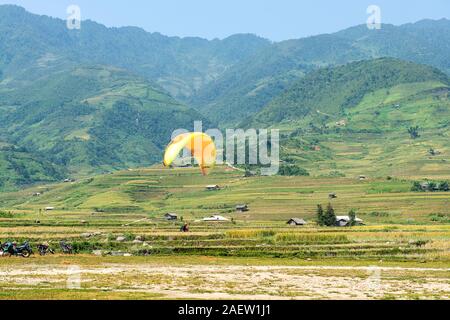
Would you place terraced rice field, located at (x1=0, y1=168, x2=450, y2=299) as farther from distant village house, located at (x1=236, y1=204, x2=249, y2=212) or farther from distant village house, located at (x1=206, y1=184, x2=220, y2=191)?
distant village house, located at (x1=206, y1=184, x2=220, y2=191)

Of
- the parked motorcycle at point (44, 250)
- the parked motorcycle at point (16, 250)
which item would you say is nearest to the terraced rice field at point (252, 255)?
the parked motorcycle at point (44, 250)

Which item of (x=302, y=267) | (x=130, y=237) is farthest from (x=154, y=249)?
(x=302, y=267)

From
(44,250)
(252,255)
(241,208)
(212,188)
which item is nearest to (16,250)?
(44,250)

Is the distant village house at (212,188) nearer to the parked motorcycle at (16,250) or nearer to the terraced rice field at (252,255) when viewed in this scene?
the terraced rice field at (252,255)

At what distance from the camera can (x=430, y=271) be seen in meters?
49.6

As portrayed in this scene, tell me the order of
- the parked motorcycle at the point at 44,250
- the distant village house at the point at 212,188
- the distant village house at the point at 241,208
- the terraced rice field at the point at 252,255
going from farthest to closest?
the distant village house at the point at 212,188 → the distant village house at the point at 241,208 → the parked motorcycle at the point at 44,250 → the terraced rice field at the point at 252,255

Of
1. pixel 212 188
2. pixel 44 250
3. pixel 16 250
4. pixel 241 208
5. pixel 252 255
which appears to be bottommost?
pixel 241 208

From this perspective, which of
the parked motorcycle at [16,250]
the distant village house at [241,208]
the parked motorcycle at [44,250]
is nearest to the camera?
the parked motorcycle at [16,250]

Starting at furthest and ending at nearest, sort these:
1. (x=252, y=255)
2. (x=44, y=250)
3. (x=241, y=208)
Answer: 1. (x=241, y=208)
2. (x=252, y=255)
3. (x=44, y=250)

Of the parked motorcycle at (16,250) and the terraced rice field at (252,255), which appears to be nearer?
the terraced rice field at (252,255)

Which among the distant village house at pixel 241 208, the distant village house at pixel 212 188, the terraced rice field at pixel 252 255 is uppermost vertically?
the terraced rice field at pixel 252 255

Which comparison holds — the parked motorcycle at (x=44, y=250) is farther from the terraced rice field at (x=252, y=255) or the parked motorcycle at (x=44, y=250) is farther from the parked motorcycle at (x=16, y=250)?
the parked motorcycle at (x=16, y=250)

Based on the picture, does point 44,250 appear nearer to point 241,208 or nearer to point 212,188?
point 241,208

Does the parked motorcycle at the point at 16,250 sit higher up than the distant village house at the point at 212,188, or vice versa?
the parked motorcycle at the point at 16,250
